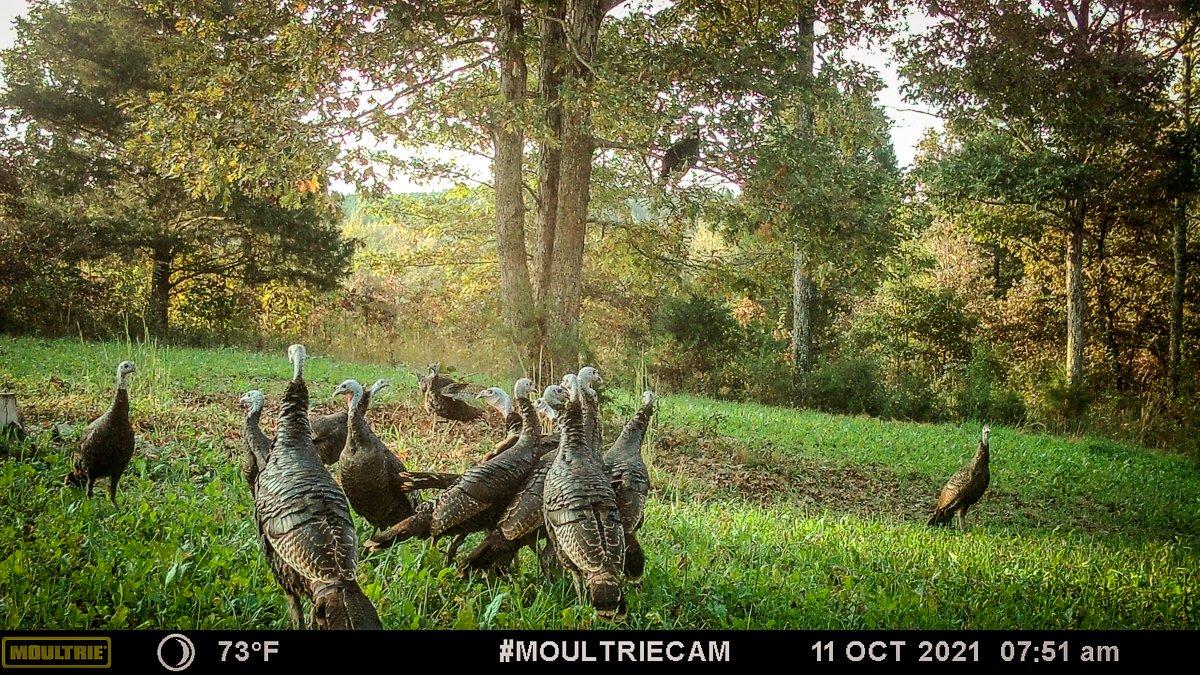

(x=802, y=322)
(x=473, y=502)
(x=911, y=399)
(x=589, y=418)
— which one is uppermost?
(x=802, y=322)

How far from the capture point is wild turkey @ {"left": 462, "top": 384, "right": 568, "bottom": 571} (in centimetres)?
182

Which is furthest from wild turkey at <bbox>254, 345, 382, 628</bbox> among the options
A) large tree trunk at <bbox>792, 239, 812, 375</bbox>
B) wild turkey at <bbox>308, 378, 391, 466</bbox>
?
large tree trunk at <bbox>792, 239, 812, 375</bbox>

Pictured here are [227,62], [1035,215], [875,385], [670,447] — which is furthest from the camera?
[875,385]

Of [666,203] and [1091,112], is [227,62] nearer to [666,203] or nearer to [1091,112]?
[666,203]

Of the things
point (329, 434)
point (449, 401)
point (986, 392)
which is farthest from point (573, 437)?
point (986, 392)

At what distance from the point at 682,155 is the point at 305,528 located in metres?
4.03

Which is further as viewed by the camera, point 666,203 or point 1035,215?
point 666,203

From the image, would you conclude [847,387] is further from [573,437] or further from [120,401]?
[120,401]

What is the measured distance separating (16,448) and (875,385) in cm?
645

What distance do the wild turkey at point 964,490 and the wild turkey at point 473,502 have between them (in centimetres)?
247

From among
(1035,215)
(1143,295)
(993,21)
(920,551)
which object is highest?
(993,21)

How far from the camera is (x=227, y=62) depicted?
4.38 m
